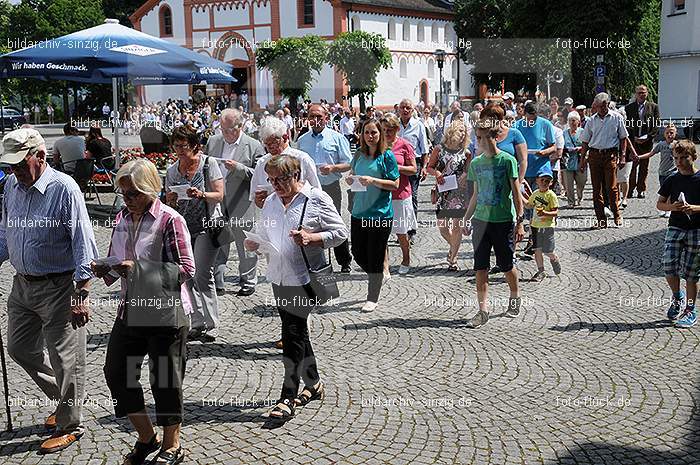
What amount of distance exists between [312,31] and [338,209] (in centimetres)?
5219

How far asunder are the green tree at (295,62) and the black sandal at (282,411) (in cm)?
4136

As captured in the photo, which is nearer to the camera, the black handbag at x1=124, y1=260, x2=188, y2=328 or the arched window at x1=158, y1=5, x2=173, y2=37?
the black handbag at x1=124, y1=260, x2=188, y2=328

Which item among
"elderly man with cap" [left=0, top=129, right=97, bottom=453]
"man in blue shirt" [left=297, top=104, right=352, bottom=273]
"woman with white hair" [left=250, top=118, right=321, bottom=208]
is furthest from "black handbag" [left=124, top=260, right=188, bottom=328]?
"man in blue shirt" [left=297, top=104, right=352, bottom=273]

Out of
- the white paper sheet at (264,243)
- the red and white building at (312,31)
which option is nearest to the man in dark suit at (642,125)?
the white paper sheet at (264,243)

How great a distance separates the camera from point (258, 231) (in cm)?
579

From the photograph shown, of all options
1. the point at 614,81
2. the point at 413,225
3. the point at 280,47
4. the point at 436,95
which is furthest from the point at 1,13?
the point at 413,225

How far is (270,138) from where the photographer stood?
23.7 feet

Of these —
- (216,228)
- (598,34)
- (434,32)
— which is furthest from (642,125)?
(434,32)

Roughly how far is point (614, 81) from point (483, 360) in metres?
41.3

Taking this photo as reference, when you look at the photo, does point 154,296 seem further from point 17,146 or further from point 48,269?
point 17,146

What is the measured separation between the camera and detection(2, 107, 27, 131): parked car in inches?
1937

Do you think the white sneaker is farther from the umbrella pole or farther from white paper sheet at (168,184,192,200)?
the umbrella pole

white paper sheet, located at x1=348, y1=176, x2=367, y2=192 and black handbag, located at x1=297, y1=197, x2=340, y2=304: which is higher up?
white paper sheet, located at x1=348, y1=176, x2=367, y2=192

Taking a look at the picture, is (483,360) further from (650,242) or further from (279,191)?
(650,242)
